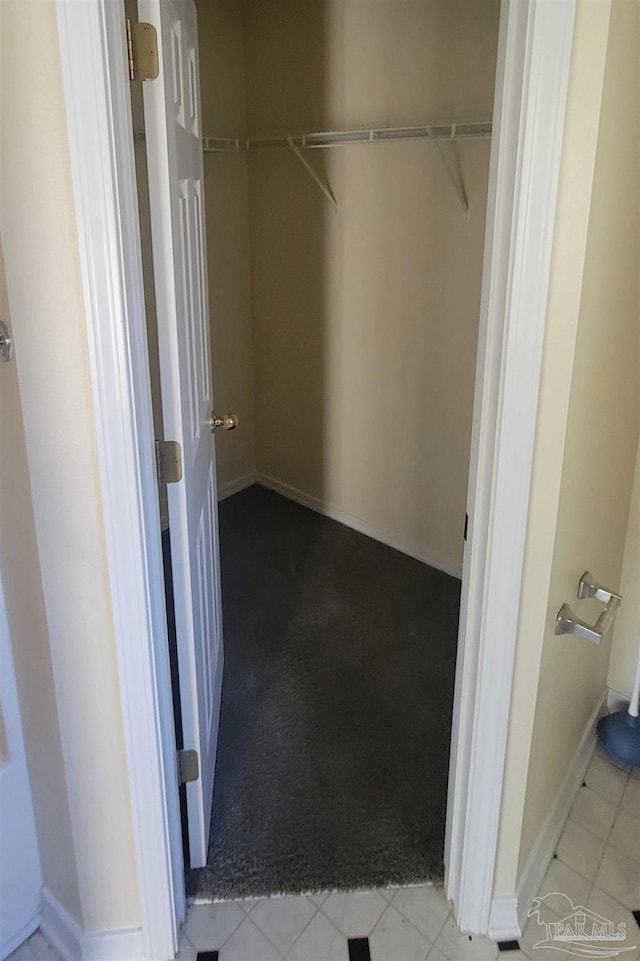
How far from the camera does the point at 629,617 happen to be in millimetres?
2297

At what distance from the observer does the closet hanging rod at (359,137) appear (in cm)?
264

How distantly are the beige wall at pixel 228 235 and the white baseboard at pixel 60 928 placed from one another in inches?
90.7

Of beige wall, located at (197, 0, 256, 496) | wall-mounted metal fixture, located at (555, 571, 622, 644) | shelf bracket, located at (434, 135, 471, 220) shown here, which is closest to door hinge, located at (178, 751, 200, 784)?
wall-mounted metal fixture, located at (555, 571, 622, 644)

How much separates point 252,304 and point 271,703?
2021 millimetres

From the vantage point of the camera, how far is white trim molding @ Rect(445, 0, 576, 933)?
1.18m

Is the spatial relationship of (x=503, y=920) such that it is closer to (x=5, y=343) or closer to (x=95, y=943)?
(x=95, y=943)

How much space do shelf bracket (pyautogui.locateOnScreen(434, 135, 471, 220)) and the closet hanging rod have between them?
0.05 meters

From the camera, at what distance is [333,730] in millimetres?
2332

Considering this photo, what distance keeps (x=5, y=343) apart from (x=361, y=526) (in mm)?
2412

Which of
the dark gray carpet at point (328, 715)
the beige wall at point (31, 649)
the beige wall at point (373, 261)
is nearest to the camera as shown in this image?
the beige wall at point (31, 649)

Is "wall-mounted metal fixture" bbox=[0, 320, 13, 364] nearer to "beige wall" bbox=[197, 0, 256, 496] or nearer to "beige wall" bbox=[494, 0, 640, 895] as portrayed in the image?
"beige wall" bbox=[494, 0, 640, 895]

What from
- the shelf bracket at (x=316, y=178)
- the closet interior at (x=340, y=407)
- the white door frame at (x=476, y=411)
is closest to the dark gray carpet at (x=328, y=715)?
the closet interior at (x=340, y=407)

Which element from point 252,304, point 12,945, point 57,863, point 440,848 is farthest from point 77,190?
point 252,304

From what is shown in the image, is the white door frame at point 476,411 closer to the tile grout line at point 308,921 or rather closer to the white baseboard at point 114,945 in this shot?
the white baseboard at point 114,945
